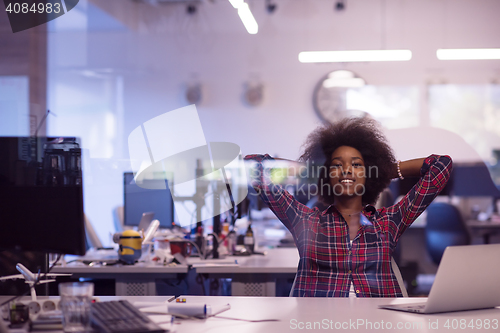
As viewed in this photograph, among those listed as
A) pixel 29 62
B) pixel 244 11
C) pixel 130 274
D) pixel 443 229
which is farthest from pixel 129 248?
pixel 443 229

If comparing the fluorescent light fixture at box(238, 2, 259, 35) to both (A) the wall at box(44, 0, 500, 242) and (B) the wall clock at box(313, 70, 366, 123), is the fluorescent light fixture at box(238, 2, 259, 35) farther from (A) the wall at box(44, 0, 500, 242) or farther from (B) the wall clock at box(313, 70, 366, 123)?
(B) the wall clock at box(313, 70, 366, 123)

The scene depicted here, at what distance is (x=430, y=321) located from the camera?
1.15 m

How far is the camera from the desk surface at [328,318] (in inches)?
43.2

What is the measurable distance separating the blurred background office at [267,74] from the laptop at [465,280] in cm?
415

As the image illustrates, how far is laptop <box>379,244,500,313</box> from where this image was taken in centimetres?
115

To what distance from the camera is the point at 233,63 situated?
222 inches

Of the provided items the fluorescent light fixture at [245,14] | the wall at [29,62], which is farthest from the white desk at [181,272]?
the fluorescent light fixture at [245,14]

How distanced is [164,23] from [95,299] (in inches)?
196

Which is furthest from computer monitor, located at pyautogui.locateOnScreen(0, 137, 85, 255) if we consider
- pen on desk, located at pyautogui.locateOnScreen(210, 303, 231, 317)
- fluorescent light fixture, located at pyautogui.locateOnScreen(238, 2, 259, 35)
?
fluorescent light fixture, located at pyautogui.locateOnScreen(238, 2, 259, 35)

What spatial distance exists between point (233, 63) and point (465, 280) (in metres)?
4.76

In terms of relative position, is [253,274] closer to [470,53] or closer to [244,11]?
[244,11]

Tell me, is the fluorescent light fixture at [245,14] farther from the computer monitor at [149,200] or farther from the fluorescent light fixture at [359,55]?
the computer monitor at [149,200]

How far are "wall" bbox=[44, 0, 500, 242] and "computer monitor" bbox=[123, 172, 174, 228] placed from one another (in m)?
2.33

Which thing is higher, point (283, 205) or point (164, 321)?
point (283, 205)
